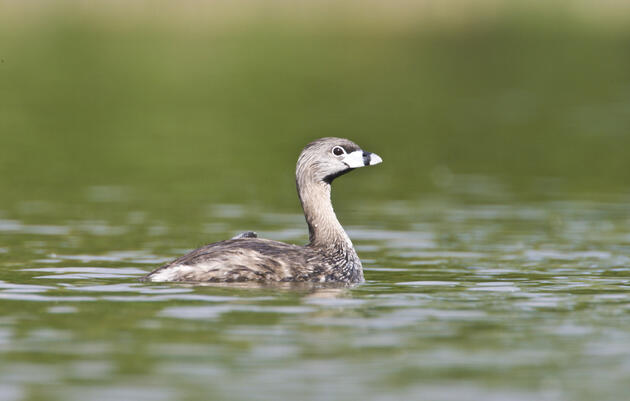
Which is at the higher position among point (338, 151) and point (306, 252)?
point (338, 151)

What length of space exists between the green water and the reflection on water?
39mm

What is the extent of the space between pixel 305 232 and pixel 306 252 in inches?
191

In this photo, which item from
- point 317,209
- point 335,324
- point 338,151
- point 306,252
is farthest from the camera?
point 317,209

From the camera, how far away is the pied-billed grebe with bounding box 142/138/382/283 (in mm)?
16141

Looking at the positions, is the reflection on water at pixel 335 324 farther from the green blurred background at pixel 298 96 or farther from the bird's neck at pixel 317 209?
the green blurred background at pixel 298 96

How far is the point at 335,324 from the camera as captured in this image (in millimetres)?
13672

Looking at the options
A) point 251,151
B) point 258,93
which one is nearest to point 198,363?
point 251,151

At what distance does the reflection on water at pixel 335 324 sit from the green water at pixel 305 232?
39 mm

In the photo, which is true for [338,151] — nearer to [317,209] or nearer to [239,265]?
[317,209]

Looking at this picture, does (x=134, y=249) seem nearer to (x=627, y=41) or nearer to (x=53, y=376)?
(x=53, y=376)

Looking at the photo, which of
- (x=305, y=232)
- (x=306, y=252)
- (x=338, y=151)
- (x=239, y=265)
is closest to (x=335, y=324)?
(x=239, y=265)

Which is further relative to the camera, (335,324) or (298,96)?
(298,96)

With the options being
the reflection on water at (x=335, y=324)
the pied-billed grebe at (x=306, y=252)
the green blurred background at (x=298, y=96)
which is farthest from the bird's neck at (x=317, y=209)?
the green blurred background at (x=298, y=96)

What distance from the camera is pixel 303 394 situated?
35.5 feet
